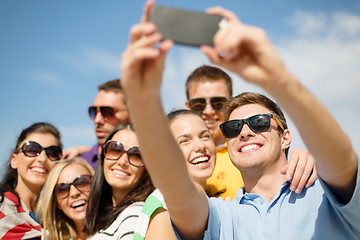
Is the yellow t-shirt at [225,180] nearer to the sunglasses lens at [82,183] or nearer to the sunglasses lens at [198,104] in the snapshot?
the sunglasses lens at [198,104]

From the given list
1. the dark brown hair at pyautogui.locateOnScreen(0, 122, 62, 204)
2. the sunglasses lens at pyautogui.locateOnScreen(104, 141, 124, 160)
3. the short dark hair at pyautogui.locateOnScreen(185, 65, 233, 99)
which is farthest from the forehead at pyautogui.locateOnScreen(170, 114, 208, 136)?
the dark brown hair at pyautogui.locateOnScreen(0, 122, 62, 204)

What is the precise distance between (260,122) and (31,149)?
11.8 ft

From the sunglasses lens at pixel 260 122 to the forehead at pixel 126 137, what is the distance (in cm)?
166

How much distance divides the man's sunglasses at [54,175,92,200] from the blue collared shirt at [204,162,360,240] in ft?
8.75

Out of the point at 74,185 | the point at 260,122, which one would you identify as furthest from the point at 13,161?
the point at 260,122

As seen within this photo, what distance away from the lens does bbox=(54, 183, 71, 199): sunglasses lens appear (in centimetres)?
465

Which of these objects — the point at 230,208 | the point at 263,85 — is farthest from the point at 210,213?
the point at 263,85

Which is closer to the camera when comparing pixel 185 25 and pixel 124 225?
pixel 185 25

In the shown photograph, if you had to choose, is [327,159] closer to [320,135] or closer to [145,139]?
[320,135]

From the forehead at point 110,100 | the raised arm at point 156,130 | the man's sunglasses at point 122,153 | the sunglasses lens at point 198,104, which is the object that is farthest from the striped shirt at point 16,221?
the raised arm at point 156,130

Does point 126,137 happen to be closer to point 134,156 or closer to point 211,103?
point 134,156

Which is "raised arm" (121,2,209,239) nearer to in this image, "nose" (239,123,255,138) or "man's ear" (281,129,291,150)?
"nose" (239,123,255,138)

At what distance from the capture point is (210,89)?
4961 millimetres

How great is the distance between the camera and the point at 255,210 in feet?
8.63
